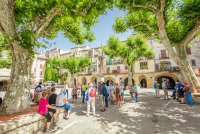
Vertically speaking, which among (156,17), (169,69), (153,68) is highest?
(156,17)

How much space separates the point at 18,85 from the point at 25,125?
6.08ft

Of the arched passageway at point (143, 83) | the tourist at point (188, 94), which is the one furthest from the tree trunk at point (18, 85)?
the arched passageway at point (143, 83)

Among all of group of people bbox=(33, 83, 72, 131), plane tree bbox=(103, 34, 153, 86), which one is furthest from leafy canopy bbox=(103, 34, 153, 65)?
group of people bbox=(33, 83, 72, 131)

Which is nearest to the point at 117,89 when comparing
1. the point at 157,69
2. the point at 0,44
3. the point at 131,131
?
the point at 131,131


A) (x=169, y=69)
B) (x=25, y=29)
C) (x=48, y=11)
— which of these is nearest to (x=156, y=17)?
(x=48, y=11)

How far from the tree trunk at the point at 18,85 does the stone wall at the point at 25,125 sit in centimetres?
113

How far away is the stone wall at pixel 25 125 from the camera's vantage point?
355cm

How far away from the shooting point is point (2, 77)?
24219 mm

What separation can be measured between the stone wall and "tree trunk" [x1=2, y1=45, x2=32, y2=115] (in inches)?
44.6

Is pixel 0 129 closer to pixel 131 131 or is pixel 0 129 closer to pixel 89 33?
pixel 131 131

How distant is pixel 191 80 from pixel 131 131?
7989mm

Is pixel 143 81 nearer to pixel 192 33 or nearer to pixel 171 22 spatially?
pixel 171 22

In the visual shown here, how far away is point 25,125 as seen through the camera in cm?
417

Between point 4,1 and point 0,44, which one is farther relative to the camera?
point 0,44
